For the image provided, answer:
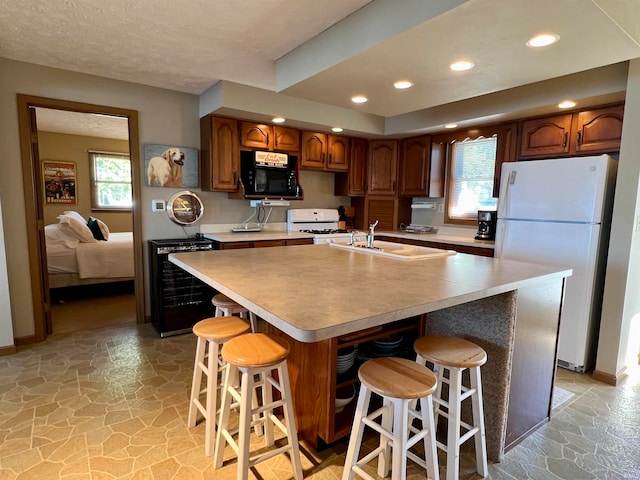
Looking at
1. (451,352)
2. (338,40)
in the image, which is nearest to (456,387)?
(451,352)

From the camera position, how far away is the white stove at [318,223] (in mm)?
4454

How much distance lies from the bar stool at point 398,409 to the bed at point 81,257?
425 centimetres

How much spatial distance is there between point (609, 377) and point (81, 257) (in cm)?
549

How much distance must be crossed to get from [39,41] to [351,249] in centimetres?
274

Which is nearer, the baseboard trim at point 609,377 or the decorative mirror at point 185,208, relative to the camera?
the baseboard trim at point 609,377

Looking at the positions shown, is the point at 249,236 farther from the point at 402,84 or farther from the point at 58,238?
the point at 58,238

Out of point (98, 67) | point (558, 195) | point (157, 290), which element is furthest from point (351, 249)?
point (98, 67)

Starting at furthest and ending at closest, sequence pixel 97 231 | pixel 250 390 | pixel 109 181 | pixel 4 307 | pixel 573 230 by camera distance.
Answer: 1. pixel 109 181
2. pixel 97 231
3. pixel 4 307
4. pixel 573 230
5. pixel 250 390

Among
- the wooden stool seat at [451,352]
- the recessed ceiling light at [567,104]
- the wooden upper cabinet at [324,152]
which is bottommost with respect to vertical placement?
the wooden stool seat at [451,352]

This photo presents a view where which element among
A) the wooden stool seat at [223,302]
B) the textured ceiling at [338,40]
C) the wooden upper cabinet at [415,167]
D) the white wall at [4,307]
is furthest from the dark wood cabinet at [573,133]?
the white wall at [4,307]

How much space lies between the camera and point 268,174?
13.6 ft

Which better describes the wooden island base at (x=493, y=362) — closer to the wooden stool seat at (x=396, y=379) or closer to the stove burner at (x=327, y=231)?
the wooden stool seat at (x=396, y=379)

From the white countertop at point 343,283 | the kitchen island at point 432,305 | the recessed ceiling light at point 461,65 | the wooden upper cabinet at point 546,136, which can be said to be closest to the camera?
the white countertop at point 343,283

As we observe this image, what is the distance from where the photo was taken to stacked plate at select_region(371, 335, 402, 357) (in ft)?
6.88
